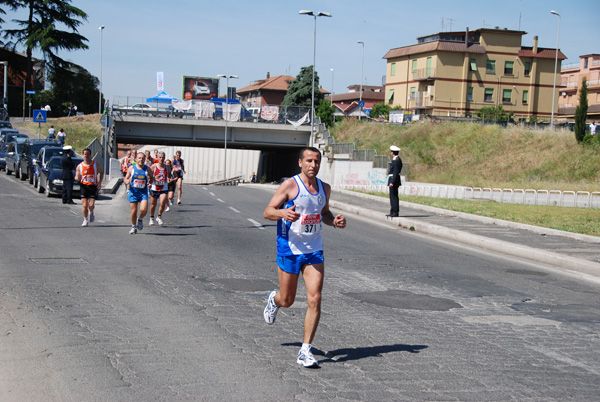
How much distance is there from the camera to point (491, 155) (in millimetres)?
46375

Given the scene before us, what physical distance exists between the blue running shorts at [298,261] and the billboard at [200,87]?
76530mm

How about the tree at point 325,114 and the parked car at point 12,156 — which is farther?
the tree at point 325,114

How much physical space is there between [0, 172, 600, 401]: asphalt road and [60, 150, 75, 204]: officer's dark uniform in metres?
8.51

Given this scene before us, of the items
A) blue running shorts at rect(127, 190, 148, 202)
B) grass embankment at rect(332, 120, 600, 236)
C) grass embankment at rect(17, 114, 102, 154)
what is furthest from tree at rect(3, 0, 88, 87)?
blue running shorts at rect(127, 190, 148, 202)

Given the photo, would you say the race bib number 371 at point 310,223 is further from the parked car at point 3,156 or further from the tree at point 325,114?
the tree at point 325,114

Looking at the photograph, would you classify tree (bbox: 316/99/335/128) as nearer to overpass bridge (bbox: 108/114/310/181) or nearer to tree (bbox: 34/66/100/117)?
overpass bridge (bbox: 108/114/310/181)

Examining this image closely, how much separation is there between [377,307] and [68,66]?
189 ft

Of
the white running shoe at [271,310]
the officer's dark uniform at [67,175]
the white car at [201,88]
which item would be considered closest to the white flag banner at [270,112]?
the white car at [201,88]

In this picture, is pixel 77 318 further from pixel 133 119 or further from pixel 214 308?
pixel 133 119

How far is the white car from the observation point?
266ft

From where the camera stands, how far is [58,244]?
1284 cm

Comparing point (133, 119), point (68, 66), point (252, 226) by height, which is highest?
point (68, 66)

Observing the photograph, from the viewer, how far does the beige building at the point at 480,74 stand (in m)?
77.2

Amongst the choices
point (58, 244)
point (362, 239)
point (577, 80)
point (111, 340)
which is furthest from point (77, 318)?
point (577, 80)
